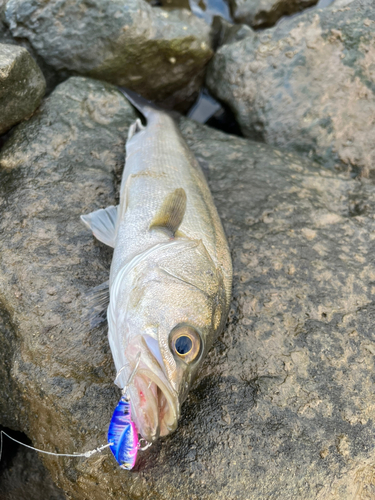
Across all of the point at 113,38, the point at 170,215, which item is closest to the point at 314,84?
the point at 113,38

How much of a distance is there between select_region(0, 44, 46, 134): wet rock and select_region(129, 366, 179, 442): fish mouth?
121 inches

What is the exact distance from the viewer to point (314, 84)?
4699 millimetres

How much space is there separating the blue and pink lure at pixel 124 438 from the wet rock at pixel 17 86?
3.13m

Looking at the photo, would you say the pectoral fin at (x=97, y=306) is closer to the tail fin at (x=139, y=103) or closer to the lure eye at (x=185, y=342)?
the lure eye at (x=185, y=342)

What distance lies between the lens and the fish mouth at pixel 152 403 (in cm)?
209

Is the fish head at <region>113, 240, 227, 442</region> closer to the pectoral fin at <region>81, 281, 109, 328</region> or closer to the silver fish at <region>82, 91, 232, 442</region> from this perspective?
the silver fish at <region>82, 91, 232, 442</region>

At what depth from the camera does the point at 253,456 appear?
8.06 ft

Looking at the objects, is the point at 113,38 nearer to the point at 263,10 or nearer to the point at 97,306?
the point at 263,10

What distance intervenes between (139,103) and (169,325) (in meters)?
3.22

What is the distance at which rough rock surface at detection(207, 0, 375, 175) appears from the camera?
4.57 m

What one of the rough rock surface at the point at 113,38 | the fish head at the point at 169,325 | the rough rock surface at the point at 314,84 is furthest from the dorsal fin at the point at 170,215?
the rough rock surface at the point at 113,38

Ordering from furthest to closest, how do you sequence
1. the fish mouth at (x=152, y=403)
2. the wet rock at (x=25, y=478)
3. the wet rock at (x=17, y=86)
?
the wet rock at (x=17, y=86) → the wet rock at (x=25, y=478) → the fish mouth at (x=152, y=403)

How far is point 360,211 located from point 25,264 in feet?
10.6

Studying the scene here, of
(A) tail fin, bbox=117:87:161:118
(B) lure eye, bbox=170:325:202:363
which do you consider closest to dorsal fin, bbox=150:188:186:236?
(B) lure eye, bbox=170:325:202:363
